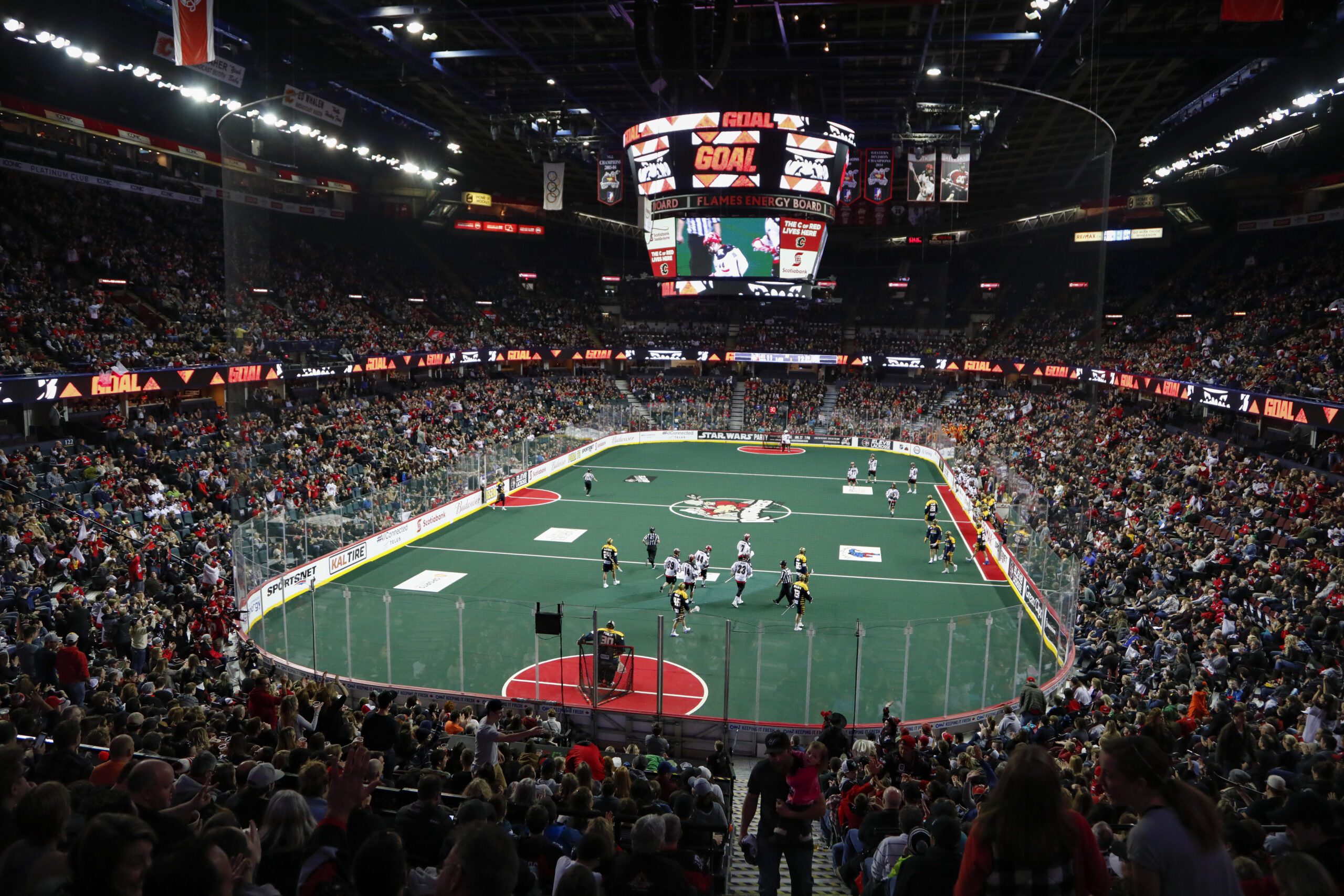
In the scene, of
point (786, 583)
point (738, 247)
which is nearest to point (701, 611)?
point (786, 583)

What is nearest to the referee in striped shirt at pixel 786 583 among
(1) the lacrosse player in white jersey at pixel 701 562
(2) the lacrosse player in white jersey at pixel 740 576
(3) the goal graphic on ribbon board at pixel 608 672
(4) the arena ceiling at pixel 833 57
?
(2) the lacrosse player in white jersey at pixel 740 576

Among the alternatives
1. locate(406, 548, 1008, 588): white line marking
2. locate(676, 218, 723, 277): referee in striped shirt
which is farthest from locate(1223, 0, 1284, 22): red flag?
locate(676, 218, 723, 277): referee in striped shirt

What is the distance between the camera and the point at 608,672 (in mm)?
14758

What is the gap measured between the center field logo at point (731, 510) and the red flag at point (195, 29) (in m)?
21.4

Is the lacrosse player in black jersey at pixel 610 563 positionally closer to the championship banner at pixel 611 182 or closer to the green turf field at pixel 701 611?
the green turf field at pixel 701 611

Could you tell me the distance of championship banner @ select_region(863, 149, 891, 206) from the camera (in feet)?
95.8

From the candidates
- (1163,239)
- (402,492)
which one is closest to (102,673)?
(402,492)

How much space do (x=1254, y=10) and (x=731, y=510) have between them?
2251 cm

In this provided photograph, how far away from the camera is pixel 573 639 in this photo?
707 inches

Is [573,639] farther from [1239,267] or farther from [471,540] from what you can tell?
[1239,267]

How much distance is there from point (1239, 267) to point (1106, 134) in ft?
104

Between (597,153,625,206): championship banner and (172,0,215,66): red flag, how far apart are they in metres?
15.5

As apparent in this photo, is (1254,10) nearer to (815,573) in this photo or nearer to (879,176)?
(815,573)

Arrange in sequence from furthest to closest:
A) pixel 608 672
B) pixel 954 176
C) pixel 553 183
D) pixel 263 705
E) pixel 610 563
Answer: pixel 553 183
pixel 954 176
pixel 610 563
pixel 608 672
pixel 263 705
